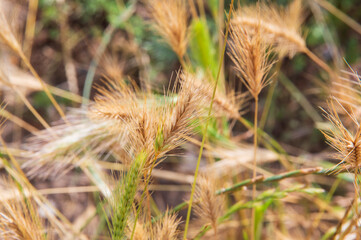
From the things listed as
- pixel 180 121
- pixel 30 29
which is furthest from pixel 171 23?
pixel 30 29

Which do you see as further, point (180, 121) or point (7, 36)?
point (7, 36)

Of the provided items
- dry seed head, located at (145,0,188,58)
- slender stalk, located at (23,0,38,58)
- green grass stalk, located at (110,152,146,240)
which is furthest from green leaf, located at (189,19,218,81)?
slender stalk, located at (23,0,38,58)

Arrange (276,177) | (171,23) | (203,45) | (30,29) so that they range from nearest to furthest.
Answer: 1. (276,177)
2. (171,23)
3. (203,45)
4. (30,29)

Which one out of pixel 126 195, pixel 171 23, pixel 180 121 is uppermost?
pixel 171 23

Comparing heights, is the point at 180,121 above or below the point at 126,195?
above

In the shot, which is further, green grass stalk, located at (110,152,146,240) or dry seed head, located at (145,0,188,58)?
dry seed head, located at (145,0,188,58)

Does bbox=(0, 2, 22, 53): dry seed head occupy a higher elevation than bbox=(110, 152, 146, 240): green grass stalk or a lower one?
higher

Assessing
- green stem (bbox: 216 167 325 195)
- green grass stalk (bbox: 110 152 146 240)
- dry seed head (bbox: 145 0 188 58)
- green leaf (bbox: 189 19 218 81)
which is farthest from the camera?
green leaf (bbox: 189 19 218 81)

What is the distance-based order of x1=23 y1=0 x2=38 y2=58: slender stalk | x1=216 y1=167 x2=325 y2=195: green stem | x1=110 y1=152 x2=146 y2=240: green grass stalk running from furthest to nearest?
x1=23 y1=0 x2=38 y2=58: slender stalk → x1=216 y1=167 x2=325 y2=195: green stem → x1=110 y1=152 x2=146 y2=240: green grass stalk

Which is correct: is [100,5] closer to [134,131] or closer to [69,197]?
[69,197]

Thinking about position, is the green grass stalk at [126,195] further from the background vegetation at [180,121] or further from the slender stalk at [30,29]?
the slender stalk at [30,29]

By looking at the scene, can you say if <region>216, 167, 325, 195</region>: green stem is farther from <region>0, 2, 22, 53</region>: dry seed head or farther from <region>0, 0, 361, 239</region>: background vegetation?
<region>0, 2, 22, 53</region>: dry seed head

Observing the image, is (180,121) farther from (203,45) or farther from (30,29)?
(30,29)
